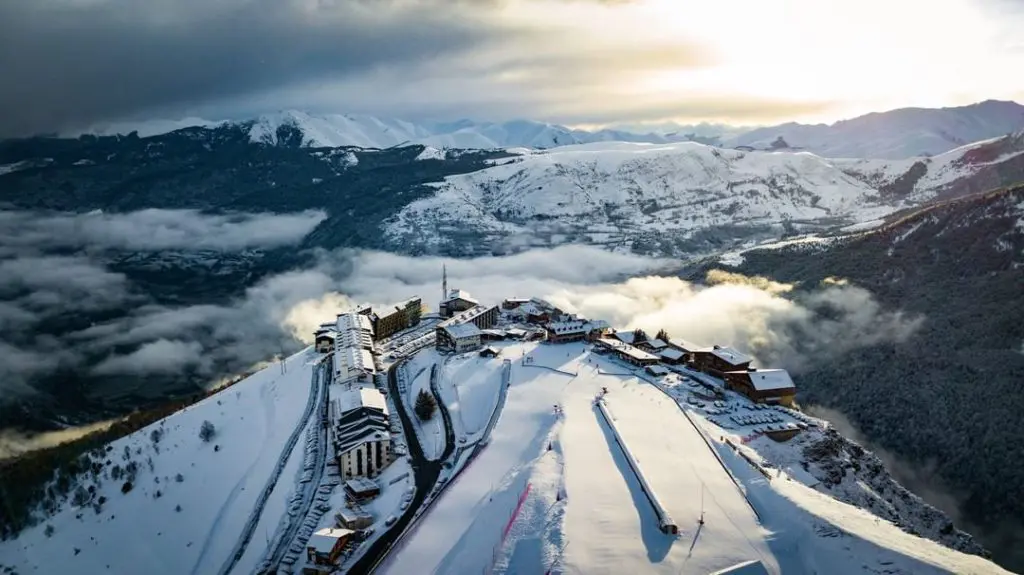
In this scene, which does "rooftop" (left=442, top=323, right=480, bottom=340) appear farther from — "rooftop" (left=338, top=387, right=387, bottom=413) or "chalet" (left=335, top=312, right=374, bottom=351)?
"rooftop" (left=338, top=387, right=387, bottom=413)

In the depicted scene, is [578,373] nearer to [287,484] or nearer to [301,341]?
[287,484]

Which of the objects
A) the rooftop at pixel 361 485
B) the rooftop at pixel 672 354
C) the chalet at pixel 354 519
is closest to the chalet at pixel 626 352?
the rooftop at pixel 672 354

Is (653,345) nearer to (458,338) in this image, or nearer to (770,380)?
(770,380)

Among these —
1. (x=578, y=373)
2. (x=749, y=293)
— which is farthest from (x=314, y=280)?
(x=578, y=373)

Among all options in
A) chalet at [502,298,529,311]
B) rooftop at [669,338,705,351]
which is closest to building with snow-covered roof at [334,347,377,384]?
chalet at [502,298,529,311]

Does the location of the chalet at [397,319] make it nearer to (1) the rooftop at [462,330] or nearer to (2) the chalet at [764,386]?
(1) the rooftop at [462,330]
